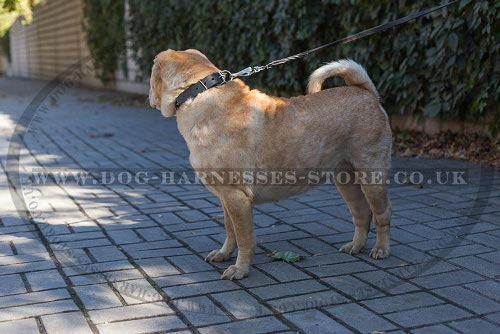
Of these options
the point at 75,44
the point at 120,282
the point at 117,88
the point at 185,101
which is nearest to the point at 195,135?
the point at 185,101

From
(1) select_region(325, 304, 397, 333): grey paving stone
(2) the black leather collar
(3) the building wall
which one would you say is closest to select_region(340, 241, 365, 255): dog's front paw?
(1) select_region(325, 304, 397, 333): grey paving stone

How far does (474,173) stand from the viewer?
6059 millimetres

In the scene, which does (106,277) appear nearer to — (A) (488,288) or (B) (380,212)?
(B) (380,212)

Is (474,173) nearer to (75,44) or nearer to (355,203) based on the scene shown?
(355,203)

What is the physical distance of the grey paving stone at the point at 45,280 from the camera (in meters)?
3.40

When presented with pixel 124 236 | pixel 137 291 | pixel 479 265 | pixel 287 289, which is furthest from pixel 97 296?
pixel 479 265

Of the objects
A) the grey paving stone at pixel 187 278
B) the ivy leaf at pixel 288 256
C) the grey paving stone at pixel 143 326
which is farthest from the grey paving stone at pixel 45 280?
the ivy leaf at pixel 288 256

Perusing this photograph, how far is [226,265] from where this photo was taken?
3791mm

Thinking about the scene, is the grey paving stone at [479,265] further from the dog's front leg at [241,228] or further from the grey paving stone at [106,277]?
the grey paving stone at [106,277]

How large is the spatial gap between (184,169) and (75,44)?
53.1 ft

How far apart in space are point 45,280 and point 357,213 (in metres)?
2.04

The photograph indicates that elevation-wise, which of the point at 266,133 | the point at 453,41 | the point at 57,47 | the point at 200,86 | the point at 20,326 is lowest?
the point at 20,326

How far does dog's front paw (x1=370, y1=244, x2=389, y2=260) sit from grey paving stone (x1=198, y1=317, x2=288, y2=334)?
117 cm

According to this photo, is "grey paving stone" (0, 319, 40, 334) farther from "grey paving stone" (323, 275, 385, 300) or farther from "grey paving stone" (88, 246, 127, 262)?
"grey paving stone" (323, 275, 385, 300)
